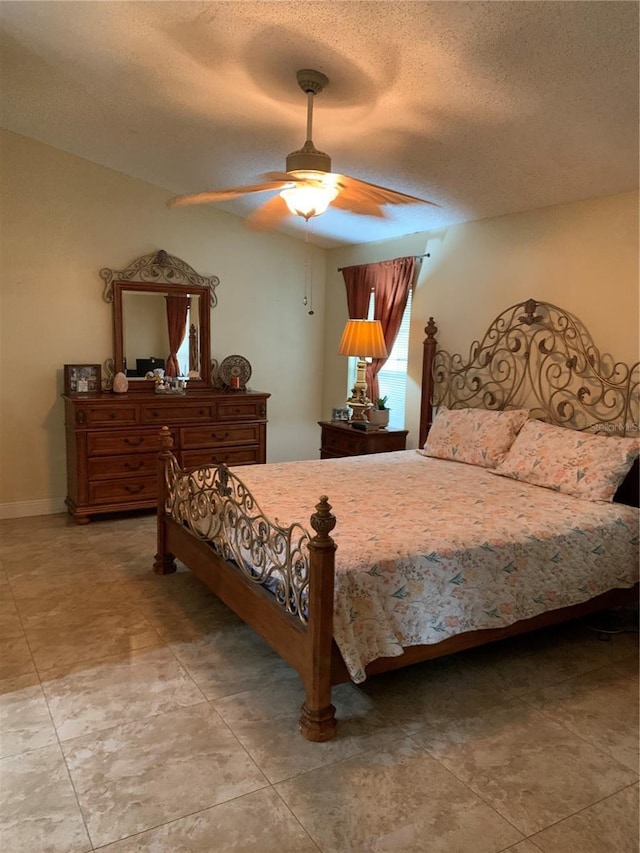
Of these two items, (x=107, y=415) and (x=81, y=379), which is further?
(x=81, y=379)

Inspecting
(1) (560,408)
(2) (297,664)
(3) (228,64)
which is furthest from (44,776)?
(1) (560,408)

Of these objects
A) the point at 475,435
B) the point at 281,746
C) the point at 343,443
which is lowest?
the point at 281,746

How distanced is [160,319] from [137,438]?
112cm

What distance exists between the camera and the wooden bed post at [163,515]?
12.4ft

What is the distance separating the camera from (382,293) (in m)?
5.46

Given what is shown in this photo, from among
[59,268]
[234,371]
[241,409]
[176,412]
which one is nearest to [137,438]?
[176,412]

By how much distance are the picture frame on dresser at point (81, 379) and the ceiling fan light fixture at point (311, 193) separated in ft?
8.83

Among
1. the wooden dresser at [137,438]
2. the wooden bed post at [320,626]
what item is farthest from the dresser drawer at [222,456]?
the wooden bed post at [320,626]

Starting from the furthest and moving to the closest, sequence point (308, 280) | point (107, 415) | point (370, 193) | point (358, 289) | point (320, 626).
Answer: point (308, 280) < point (358, 289) < point (107, 415) < point (370, 193) < point (320, 626)

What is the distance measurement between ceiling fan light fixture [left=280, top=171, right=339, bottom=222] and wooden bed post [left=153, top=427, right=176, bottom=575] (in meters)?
1.59

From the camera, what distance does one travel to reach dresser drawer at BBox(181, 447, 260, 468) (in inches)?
207

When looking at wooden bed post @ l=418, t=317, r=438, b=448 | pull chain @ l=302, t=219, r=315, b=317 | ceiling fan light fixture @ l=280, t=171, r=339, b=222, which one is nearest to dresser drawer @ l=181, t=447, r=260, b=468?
wooden bed post @ l=418, t=317, r=438, b=448

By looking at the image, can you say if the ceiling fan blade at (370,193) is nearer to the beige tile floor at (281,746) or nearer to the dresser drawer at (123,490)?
the beige tile floor at (281,746)

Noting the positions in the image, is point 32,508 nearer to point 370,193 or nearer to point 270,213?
point 270,213
